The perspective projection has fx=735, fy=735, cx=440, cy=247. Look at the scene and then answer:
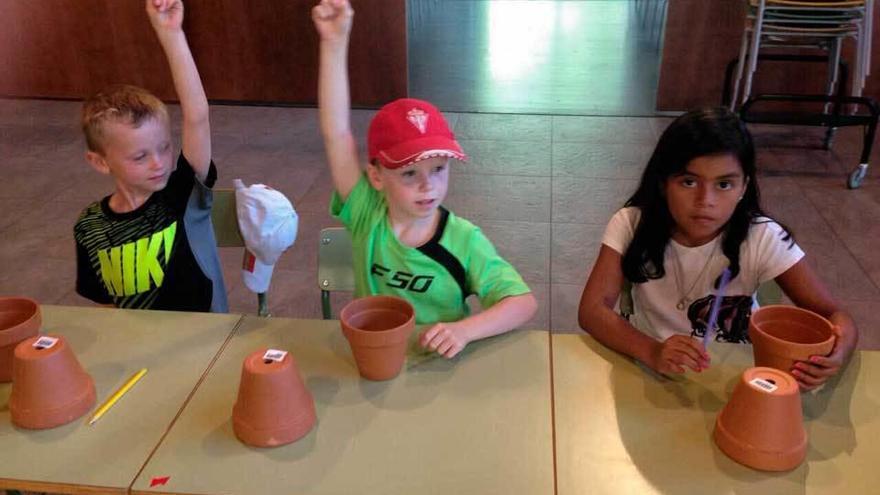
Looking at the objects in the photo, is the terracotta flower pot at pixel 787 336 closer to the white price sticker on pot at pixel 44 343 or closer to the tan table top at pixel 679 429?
the tan table top at pixel 679 429

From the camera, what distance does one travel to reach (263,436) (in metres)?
1.02

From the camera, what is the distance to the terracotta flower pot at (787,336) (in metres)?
1.02

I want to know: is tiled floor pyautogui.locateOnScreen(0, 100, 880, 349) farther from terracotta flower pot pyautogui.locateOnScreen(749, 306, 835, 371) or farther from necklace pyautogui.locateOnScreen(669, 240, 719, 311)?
terracotta flower pot pyautogui.locateOnScreen(749, 306, 835, 371)

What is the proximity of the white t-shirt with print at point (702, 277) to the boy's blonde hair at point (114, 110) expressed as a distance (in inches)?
39.5

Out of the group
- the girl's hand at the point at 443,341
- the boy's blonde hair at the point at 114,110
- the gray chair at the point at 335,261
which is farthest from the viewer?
the gray chair at the point at 335,261

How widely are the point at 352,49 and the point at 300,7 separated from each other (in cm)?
43

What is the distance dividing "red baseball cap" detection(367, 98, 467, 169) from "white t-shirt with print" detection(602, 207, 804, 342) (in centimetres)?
41

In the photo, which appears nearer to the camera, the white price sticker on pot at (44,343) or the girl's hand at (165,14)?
the white price sticker on pot at (44,343)

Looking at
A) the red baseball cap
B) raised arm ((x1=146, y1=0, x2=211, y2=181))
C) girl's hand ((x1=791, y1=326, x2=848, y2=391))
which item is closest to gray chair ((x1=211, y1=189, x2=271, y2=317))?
raised arm ((x1=146, y1=0, x2=211, y2=181))

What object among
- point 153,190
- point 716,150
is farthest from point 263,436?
point 716,150

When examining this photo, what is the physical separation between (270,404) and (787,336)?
76 centimetres

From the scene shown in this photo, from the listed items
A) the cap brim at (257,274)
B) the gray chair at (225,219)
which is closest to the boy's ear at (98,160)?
the gray chair at (225,219)

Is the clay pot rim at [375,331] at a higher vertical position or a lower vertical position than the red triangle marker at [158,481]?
higher

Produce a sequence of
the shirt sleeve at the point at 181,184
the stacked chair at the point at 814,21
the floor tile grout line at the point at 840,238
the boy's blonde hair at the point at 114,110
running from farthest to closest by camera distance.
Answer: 1. the stacked chair at the point at 814,21
2. the floor tile grout line at the point at 840,238
3. the shirt sleeve at the point at 181,184
4. the boy's blonde hair at the point at 114,110
